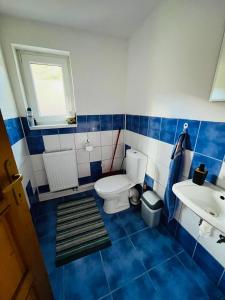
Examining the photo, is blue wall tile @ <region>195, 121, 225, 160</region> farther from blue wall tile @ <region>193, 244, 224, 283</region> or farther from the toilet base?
the toilet base

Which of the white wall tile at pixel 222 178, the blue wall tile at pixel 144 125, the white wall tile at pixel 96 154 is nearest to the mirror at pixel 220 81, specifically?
the white wall tile at pixel 222 178

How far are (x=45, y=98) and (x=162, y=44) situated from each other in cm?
154

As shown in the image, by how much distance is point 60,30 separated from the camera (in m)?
1.52

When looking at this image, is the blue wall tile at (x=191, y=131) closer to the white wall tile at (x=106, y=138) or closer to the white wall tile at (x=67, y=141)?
the white wall tile at (x=106, y=138)

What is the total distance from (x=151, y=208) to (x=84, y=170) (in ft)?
3.85

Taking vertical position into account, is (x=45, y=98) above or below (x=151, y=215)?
above

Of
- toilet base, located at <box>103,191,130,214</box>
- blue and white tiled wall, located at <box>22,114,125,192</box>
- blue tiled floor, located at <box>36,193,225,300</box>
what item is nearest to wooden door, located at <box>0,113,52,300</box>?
blue tiled floor, located at <box>36,193,225,300</box>

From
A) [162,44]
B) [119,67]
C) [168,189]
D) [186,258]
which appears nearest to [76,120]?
[119,67]

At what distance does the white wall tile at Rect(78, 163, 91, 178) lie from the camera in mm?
2116

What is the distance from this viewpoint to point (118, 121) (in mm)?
2111

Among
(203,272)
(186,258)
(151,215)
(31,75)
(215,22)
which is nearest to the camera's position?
(215,22)

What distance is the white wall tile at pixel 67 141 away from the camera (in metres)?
1.88

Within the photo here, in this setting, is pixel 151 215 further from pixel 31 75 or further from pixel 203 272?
pixel 31 75

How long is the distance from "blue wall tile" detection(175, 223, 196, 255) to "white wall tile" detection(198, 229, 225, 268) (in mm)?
137
